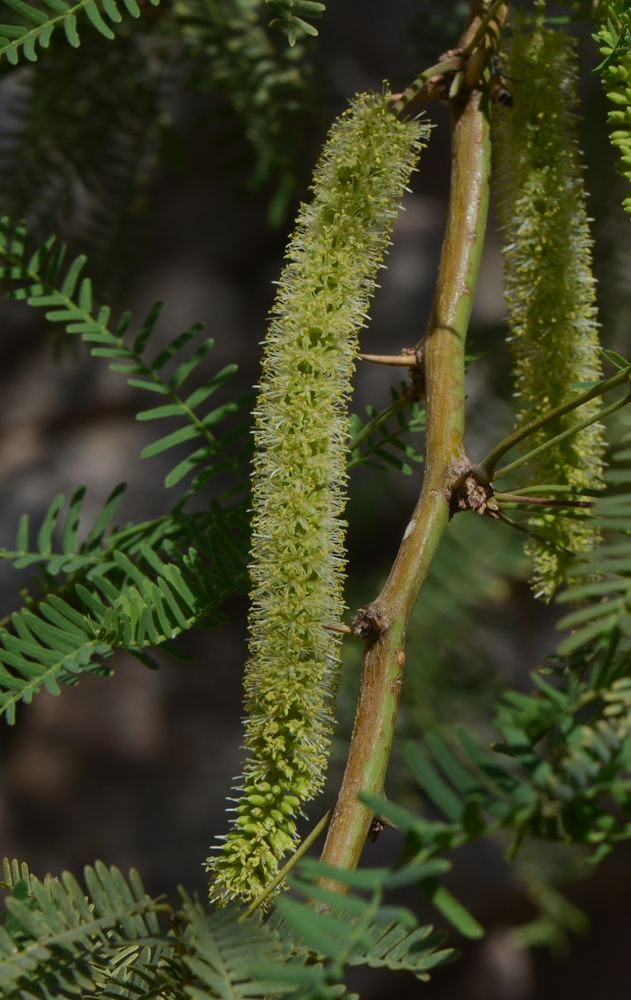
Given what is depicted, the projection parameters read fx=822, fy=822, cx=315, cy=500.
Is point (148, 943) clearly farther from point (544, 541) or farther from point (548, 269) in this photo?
point (548, 269)

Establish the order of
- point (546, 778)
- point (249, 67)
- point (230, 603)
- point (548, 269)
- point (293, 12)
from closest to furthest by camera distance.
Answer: point (546, 778), point (293, 12), point (548, 269), point (249, 67), point (230, 603)

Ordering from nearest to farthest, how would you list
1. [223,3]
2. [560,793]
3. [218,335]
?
[560,793]
[223,3]
[218,335]

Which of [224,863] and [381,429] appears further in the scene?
[381,429]

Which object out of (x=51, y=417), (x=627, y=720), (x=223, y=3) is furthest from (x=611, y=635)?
(x=51, y=417)

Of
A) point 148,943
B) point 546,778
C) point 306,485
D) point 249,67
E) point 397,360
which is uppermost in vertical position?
point 249,67

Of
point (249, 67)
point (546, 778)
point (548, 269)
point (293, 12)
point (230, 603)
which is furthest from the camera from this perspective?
point (230, 603)

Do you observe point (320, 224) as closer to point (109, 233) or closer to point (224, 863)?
point (224, 863)

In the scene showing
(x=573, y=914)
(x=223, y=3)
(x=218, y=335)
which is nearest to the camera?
(x=223, y=3)

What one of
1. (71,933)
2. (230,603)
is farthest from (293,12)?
(230,603)
